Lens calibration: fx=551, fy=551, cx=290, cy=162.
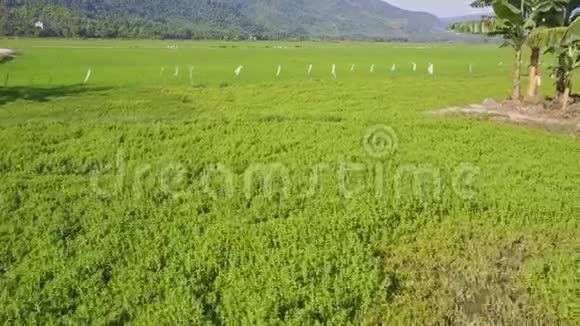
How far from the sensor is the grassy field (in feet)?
20.8

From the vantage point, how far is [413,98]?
70.6 ft

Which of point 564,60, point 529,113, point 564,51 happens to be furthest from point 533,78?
point 529,113

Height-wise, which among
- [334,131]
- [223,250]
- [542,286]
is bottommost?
[542,286]

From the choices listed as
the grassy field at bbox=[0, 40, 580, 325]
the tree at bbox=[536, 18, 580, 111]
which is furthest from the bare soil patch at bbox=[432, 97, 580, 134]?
the grassy field at bbox=[0, 40, 580, 325]

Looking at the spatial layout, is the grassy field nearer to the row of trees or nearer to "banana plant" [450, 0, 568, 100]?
the row of trees

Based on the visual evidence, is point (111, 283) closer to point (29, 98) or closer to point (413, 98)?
point (29, 98)

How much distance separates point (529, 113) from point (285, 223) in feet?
41.6

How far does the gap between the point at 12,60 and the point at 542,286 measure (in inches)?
1496

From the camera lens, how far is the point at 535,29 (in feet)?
56.9

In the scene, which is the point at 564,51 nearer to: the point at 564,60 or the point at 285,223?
the point at 564,60

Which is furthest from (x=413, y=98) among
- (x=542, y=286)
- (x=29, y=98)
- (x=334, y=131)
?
(x=542, y=286)

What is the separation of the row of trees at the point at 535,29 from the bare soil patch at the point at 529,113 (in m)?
0.56

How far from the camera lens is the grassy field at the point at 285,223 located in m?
6.35

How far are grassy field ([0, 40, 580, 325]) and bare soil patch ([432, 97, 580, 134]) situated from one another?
2446mm
